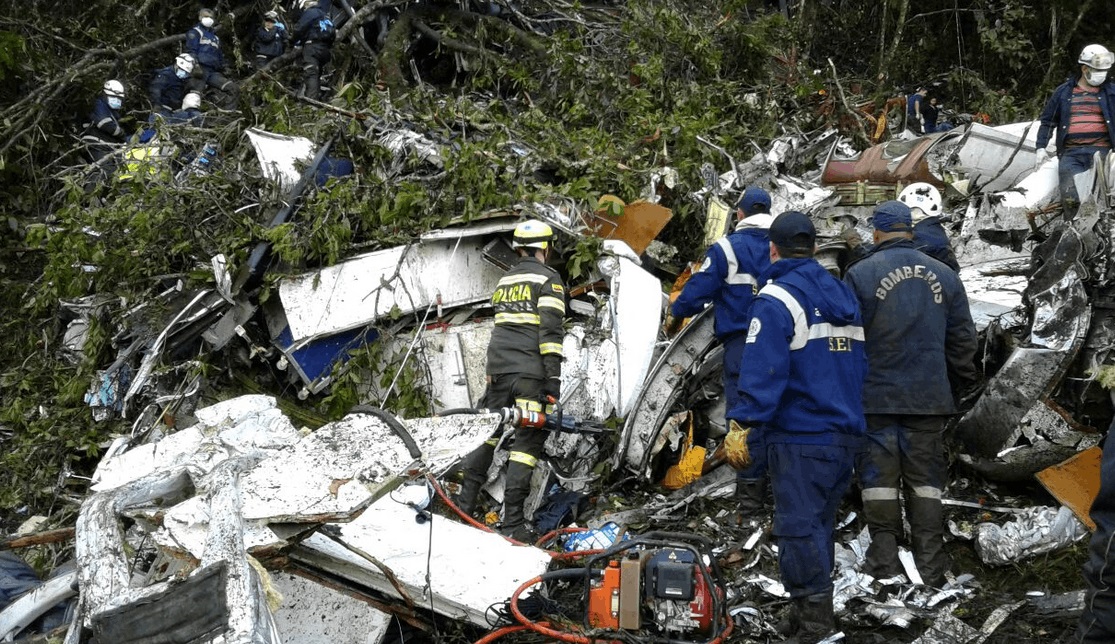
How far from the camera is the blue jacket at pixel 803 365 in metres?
3.47

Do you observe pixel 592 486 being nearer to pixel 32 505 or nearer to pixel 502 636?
pixel 502 636

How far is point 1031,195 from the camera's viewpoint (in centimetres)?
623

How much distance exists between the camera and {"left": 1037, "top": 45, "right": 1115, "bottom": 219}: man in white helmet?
244 inches

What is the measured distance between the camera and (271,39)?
9852 mm

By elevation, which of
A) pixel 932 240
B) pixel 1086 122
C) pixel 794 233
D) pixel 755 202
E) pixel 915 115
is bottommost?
pixel 755 202

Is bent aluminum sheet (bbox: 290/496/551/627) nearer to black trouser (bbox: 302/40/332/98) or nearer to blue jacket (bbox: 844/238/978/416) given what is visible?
blue jacket (bbox: 844/238/978/416)

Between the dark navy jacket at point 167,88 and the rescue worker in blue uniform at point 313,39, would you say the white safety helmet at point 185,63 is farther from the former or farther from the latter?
the rescue worker in blue uniform at point 313,39

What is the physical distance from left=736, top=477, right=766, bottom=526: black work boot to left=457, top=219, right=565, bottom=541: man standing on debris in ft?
3.59

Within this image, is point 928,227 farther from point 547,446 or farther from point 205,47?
point 205,47

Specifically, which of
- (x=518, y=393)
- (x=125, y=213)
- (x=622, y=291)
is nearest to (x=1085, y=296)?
(x=622, y=291)

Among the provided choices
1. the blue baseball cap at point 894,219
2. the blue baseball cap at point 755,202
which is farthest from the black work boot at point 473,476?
the blue baseball cap at point 894,219

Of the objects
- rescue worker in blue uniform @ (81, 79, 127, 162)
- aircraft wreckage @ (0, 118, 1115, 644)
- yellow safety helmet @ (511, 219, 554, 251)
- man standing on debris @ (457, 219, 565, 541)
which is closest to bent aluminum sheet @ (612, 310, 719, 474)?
aircraft wreckage @ (0, 118, 1115, 644)

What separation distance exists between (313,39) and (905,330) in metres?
6.76

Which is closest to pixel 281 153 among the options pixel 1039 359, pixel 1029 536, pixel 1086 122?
pixel 1039 359
